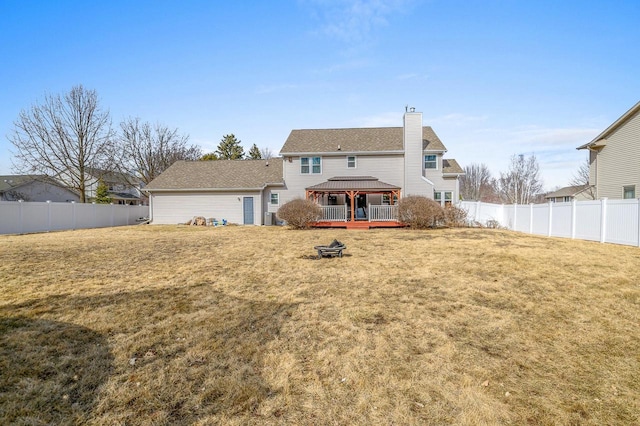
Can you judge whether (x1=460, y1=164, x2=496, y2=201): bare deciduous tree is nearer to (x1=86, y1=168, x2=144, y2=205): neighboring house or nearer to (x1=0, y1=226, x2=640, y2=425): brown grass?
(x1=86, y1=168, x2=144, y2=205): neighboring house

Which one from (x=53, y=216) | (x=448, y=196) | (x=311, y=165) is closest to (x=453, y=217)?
(x=448, y=196)

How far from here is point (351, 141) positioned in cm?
2369

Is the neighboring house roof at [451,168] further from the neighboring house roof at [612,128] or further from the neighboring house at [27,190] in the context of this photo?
the neighboring house at [27,190]

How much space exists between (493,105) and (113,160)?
37428 mm

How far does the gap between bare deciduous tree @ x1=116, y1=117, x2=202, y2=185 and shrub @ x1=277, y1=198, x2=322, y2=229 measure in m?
26.9

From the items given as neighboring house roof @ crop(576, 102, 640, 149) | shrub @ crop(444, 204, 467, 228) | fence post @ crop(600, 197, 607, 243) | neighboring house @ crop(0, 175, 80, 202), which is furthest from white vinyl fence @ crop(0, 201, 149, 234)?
neighboring house roof @ crop(576, 102, 640, 149)

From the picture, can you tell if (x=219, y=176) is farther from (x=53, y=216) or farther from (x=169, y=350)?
(x=169, y=350)

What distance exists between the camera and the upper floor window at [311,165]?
23.0 m

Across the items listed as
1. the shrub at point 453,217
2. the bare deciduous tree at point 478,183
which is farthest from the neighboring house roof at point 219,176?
the bare deciduous tree at point 478,183

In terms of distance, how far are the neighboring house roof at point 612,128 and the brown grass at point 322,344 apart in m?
13.0

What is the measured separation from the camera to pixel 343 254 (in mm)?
10172

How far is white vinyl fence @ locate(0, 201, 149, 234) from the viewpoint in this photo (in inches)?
696

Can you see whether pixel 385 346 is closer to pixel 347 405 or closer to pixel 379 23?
pixel 347 405

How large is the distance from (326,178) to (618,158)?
682 inches
